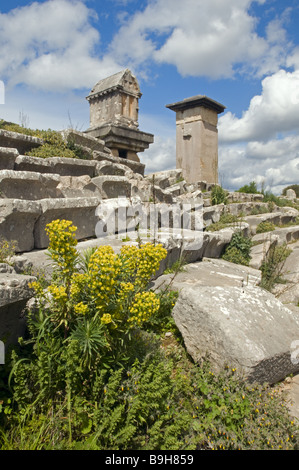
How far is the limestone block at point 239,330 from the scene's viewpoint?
9.05 ft

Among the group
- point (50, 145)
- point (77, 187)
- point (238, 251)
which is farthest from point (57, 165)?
point (238, 251)

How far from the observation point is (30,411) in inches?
88.6

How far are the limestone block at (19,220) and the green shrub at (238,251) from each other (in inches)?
160

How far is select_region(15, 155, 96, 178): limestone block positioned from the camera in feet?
17.4

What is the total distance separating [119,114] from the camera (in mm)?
9273

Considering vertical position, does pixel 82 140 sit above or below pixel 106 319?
above

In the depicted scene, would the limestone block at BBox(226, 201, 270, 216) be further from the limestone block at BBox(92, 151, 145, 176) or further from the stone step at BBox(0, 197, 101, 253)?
the stone step at BBox(0, 197, 101, 253)

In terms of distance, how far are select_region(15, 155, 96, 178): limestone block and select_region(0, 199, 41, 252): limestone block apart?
151cm

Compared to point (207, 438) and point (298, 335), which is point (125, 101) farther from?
point (207, 438)

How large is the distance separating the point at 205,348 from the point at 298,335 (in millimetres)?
1008

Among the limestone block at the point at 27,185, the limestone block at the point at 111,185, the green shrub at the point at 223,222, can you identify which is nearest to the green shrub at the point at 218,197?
the green shrub at the point at 223,222

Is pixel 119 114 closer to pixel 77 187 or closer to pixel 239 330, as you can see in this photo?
pixel 77 187

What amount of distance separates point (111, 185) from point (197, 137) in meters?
8.49

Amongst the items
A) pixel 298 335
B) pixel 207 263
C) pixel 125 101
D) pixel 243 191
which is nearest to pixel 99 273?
pixel 298 335
